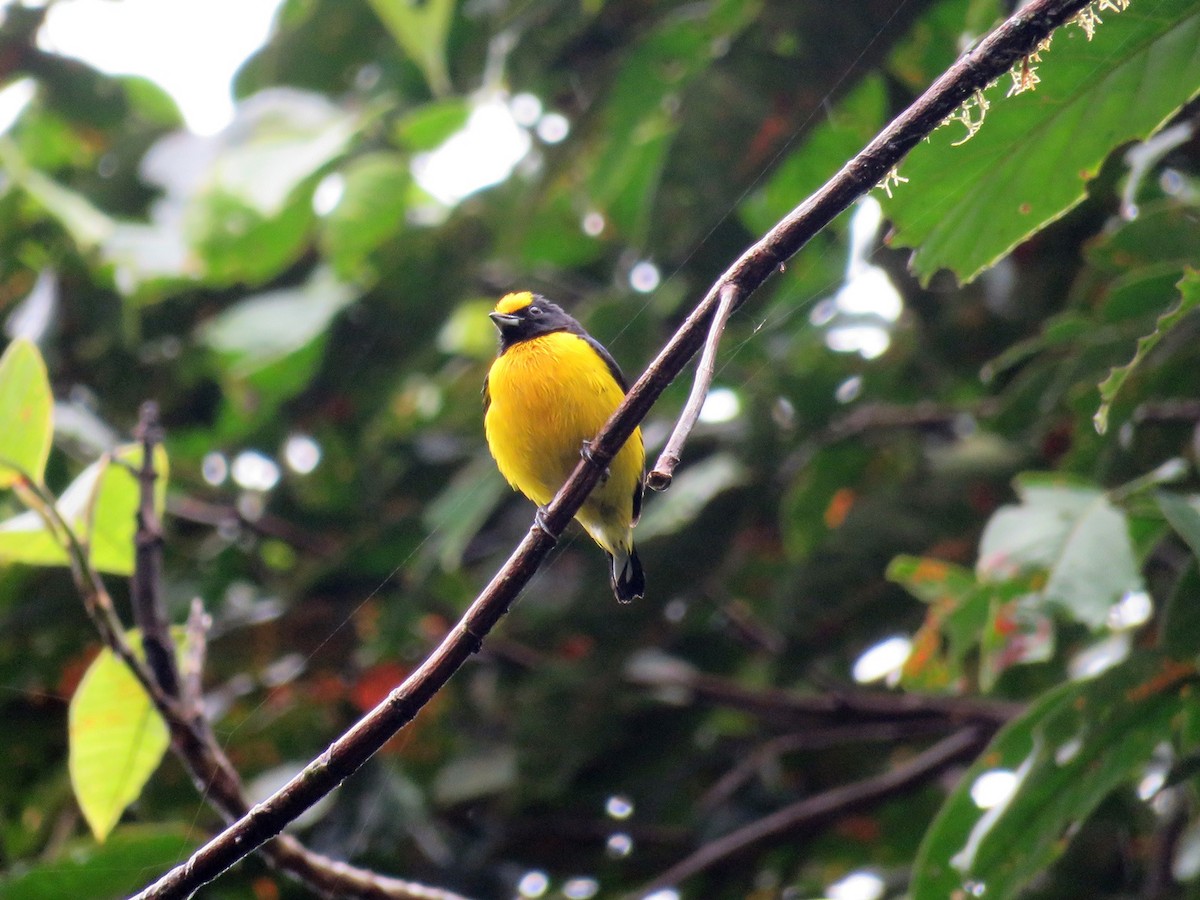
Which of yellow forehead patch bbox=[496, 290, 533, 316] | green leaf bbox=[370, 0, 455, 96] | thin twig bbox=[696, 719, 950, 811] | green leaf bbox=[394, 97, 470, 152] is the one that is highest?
green leaf bbox=[394, 97, 470, 152]

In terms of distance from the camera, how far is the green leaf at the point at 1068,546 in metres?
2.27

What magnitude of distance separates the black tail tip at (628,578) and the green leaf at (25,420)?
1.53 meters

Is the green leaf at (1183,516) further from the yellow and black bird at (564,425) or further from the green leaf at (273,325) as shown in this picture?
the green leaf at (273,325)

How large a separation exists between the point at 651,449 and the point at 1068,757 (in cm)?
154

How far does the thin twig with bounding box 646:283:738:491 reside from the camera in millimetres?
1314

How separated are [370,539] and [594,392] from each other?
104 cm

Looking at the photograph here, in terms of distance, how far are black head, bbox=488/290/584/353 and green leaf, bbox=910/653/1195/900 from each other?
1.63 m

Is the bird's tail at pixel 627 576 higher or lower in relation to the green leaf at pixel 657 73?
lower

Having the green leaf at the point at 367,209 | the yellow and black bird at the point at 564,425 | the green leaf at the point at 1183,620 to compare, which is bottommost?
the green leaf at the point at 1183,620

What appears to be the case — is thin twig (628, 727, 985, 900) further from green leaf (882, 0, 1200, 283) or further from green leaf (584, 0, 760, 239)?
green leaf (882, 0, 1200, 283)

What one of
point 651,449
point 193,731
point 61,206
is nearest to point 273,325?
point 61,206

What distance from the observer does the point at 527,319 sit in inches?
144

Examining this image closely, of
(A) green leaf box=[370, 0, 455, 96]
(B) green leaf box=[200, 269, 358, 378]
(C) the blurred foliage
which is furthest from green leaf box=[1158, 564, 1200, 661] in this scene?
(B) green leaf box=[200, 269, 358, 378]

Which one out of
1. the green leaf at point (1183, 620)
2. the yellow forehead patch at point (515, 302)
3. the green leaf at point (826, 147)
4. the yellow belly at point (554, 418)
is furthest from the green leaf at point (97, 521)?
the green leaf at point (1183, 620)
